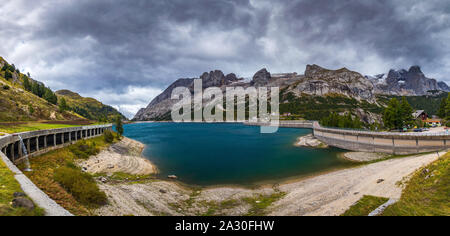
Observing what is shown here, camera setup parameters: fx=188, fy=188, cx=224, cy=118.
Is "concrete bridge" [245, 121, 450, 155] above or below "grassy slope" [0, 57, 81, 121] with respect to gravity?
below

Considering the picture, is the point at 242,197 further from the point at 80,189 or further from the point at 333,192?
the point at 80,189

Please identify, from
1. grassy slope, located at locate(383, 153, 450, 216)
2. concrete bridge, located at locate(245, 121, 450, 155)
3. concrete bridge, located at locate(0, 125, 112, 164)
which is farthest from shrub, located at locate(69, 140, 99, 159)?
concrete bridge, located at locate(245, 121, 450, 155)

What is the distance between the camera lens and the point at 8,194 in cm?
1048

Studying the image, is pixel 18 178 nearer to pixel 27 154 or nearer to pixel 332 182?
pixel 27 154

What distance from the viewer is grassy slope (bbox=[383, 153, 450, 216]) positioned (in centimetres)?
1442

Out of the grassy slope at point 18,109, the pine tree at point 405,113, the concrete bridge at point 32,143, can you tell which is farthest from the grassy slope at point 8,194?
the pine tree at point 405,113

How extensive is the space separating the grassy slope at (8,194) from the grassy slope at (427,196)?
74.0ft

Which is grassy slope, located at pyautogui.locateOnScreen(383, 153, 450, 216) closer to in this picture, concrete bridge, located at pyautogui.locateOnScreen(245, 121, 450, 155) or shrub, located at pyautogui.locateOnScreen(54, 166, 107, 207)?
shrub, located at pyautogui.locateOnScreen(54, 166, 107, 207)

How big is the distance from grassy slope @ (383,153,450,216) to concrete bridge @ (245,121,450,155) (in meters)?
31.3

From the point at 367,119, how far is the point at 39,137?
739 ft

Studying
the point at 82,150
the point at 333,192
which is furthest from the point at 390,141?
the point at 82,150

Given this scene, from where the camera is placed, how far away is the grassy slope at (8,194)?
27.4ft

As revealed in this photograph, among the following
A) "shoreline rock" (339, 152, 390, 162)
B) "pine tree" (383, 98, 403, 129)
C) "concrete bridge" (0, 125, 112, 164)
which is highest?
"pine tree" (383, 98, 403, 129)
